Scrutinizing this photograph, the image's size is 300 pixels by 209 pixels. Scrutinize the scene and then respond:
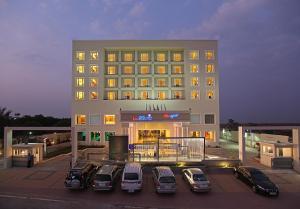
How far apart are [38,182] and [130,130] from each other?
73.5ft

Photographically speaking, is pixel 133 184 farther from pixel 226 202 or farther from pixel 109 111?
pixel 109 111

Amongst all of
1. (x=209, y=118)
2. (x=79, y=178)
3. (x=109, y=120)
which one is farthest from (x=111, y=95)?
(x=79, y=178)

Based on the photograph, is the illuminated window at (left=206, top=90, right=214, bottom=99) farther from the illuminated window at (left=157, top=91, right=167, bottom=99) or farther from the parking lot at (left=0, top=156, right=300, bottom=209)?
the parking lot at (left=0, top=156, right=300, bottom=209)

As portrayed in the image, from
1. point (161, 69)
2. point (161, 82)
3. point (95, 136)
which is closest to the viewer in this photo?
point (95, 136)

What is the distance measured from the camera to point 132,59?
168 ft

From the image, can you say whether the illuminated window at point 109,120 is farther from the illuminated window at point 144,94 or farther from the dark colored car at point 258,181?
the dark colored car at point 258,181

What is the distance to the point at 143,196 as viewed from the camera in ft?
64.4

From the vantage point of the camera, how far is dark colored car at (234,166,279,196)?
19422 mm

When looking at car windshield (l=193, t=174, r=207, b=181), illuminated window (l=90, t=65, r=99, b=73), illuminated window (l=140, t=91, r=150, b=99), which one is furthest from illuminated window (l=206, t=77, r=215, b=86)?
car windshield (l=193, t=174, r=207, b=181)

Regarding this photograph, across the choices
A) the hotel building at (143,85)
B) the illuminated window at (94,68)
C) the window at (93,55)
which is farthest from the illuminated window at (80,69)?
the window at (93,55)

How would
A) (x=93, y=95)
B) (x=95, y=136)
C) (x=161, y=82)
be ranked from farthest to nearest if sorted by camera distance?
(x=161, y=82)
(x=93, y=95)
(x=95, y=136)

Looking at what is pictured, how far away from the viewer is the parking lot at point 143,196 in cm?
1792

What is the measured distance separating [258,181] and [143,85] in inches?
1287

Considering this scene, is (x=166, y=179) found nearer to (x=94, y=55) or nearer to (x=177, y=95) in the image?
(x=177, y=95)
